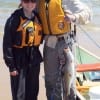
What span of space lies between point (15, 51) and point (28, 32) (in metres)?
0.27

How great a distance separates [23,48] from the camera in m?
4.94

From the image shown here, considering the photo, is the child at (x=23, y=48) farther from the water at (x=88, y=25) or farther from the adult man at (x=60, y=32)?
the water at (x=88, y=25)

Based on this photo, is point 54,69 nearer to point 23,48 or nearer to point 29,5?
point 23,48

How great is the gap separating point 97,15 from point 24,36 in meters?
9.73

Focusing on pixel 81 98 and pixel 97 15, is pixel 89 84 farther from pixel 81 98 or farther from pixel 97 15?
pixel 97 15

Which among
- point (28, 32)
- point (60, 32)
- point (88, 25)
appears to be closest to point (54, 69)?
point (60, 32)

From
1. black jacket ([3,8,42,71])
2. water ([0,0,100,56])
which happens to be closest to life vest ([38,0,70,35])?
black jacket ([3,8,42,71])

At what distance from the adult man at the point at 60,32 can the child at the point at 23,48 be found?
0.39 ft

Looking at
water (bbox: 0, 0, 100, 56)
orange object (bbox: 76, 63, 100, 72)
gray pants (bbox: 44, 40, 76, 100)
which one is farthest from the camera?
water (bbox: 0, 0, 100, 56)

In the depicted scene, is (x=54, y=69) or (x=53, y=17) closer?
(x=53, y=17)

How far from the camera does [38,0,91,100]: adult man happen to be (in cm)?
494

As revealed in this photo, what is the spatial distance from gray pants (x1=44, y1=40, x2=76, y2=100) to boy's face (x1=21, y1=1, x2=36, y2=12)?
1.72ft

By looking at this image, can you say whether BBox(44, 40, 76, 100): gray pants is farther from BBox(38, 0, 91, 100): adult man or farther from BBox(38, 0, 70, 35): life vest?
BBox(38, 0, 70, 35): life vest

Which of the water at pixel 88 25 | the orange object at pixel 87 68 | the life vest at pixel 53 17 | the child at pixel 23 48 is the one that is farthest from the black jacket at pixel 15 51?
the water at pixel 88 25
